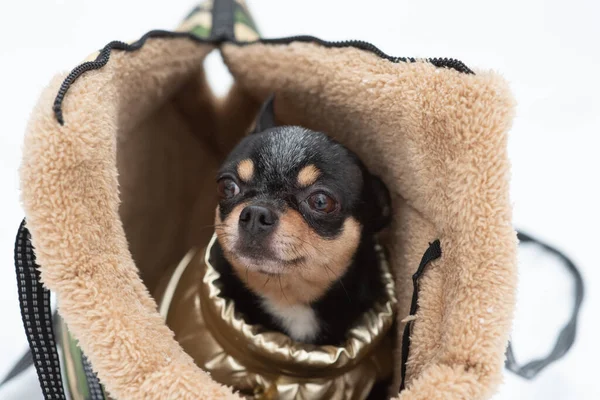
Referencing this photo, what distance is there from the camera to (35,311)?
34.1 inches

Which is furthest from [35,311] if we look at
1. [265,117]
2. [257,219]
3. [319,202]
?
[265,117]

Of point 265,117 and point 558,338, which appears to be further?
point 558,338

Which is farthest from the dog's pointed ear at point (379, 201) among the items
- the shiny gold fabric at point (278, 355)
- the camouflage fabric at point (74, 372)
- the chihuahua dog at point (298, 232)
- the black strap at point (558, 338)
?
the camouflage fabric at point (74, 372)

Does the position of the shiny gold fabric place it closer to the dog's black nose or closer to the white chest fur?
the white chest fur

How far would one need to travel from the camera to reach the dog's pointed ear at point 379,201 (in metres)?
1.19

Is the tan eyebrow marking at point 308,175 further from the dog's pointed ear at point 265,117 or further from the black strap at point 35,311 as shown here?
the black strap at point 35,311

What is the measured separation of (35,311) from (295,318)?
0.50 m

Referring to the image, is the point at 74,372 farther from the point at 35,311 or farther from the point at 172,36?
the point at 172,36

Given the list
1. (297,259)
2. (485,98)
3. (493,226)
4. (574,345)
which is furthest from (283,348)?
(574,345)

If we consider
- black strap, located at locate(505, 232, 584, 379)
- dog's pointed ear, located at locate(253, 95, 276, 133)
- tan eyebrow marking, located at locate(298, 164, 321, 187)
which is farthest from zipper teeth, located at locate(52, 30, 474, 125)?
black strap, located at locate(505, 232, 584, 379)

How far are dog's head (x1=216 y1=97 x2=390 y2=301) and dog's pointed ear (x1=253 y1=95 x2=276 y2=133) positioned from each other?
0.21 ft

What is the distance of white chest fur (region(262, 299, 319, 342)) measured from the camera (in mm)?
1170

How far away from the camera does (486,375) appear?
807 millimetres

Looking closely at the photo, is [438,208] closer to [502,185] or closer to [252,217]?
[502,185]
